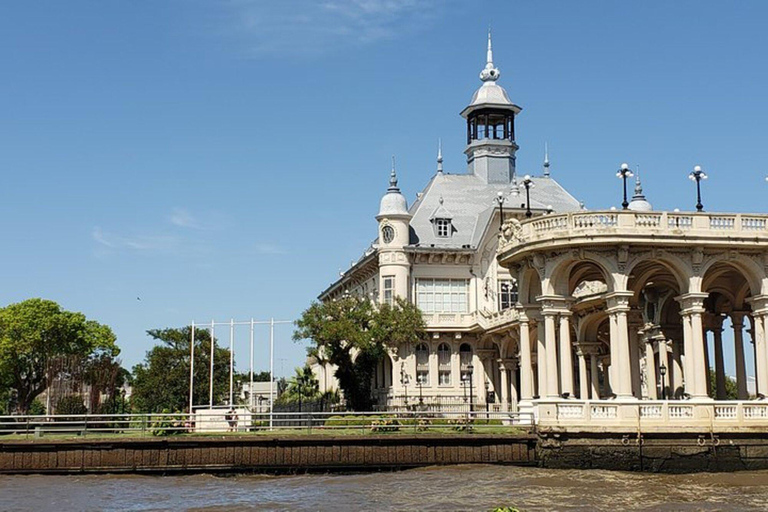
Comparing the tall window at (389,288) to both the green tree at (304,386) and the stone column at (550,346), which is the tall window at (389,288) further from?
the stone column at (550,346)

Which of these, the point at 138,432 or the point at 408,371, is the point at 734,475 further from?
the point at 408,371

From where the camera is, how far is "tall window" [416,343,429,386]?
208 ft

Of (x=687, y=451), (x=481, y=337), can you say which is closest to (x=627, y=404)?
(x=687, y=451)

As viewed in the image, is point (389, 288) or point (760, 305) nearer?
point (760, 305)

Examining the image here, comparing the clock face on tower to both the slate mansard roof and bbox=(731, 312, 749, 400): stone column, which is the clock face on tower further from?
bbox=(731, 312, 749, 400): stone column

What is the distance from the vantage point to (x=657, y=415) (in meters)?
35.5

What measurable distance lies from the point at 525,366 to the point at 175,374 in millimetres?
41336

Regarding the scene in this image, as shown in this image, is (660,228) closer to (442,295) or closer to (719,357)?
(719,357)

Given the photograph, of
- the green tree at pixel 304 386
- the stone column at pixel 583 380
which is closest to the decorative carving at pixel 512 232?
the stone column at pixel 583 380

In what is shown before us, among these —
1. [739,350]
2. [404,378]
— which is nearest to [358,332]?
[404,378]

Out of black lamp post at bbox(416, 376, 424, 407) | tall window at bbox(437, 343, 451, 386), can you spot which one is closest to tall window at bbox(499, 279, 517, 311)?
tall window at bbox(437, 343, 451, 386)

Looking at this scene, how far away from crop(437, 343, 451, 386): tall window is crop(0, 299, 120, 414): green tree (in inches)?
1110

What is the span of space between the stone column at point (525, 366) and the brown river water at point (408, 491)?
7.44m

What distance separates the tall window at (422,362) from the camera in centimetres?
6350
